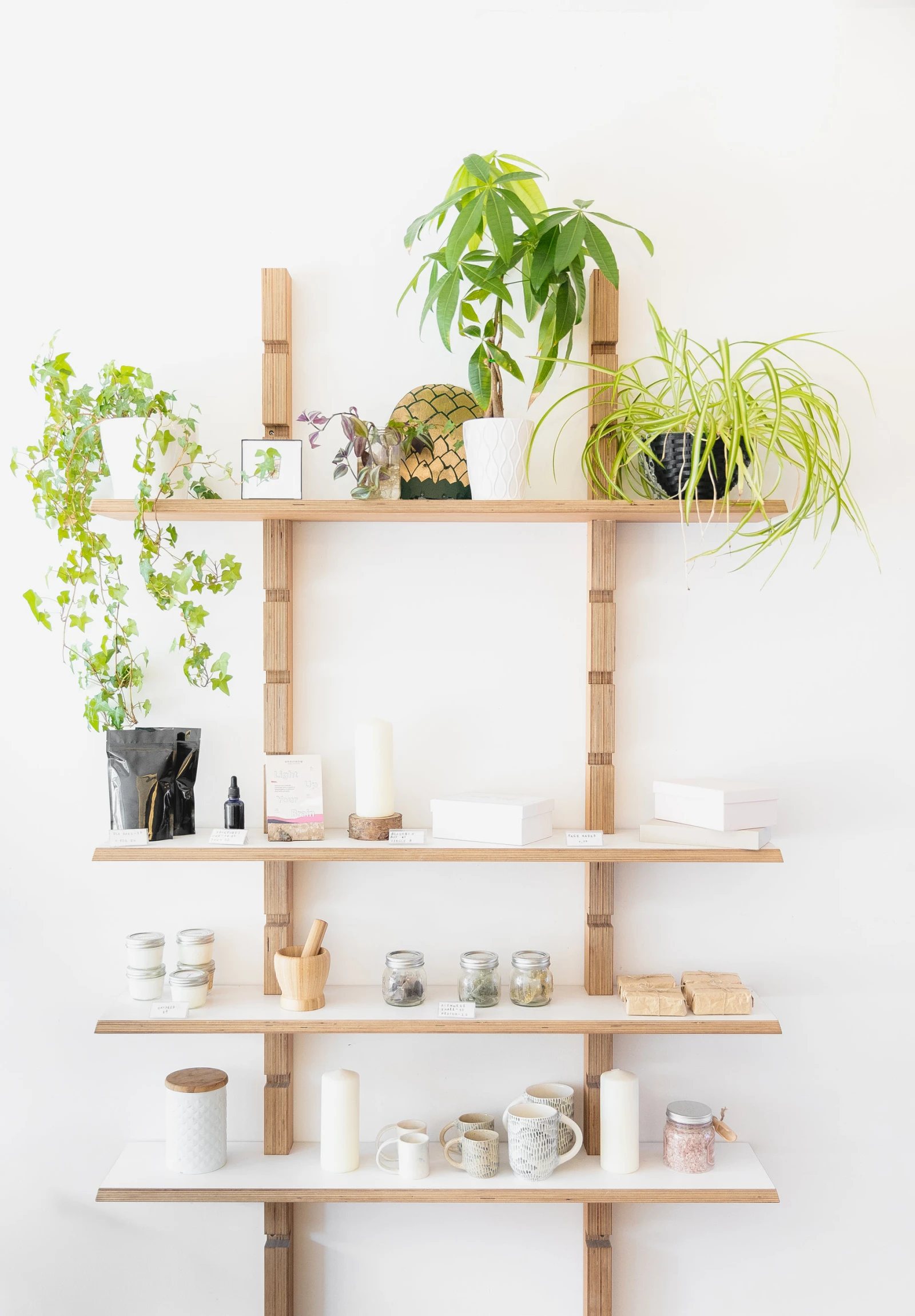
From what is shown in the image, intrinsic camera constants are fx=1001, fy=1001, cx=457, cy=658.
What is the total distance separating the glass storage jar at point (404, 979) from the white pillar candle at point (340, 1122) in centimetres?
15

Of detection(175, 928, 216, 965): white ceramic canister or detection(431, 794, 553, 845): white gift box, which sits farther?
detection(175, 928, 216, 965): white ceramic canister

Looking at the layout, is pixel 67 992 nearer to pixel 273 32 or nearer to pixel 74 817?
pixel 74 817

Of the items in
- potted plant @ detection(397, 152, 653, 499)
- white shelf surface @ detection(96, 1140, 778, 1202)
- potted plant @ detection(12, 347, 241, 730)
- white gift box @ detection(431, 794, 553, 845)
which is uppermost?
potted plant @ detection(397, 152, 653, 499)

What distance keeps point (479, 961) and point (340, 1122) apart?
352 millimetres

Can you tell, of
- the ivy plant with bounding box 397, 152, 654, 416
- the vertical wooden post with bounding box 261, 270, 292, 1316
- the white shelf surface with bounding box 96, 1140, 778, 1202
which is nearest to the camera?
the ivy plant with bounding box 397, 152, 654, 416

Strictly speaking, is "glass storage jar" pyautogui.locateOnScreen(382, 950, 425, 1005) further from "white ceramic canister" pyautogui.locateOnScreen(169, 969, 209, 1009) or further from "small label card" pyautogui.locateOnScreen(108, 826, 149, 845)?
"small label card" pyautogui.locateOnScreen(108, 826, 149, 845)

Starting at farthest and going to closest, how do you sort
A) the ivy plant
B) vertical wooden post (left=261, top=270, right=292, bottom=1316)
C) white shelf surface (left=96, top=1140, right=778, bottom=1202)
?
vertical wooden post (left=261, top=270, right=292, bottom=1316), white shelf surface (left=96, top=1140, right=778, bottom=1202), the ivy plant

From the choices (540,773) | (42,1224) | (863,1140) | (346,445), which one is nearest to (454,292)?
(346,445)

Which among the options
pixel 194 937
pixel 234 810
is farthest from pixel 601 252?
pixel 194 937

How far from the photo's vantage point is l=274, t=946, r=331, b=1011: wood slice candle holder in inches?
65.0

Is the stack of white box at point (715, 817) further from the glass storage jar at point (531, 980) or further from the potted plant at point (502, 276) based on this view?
the potted plant at point (502, 276)

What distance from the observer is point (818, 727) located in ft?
5.98

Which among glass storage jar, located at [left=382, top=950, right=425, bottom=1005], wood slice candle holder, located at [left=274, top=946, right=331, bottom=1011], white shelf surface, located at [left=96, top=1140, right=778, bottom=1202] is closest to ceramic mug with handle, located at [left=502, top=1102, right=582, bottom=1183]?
white shelf surface, located at [left=96, top=1140, right=778, bottom=1202]

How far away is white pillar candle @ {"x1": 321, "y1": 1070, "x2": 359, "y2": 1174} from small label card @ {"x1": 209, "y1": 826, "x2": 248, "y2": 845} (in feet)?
1.40
